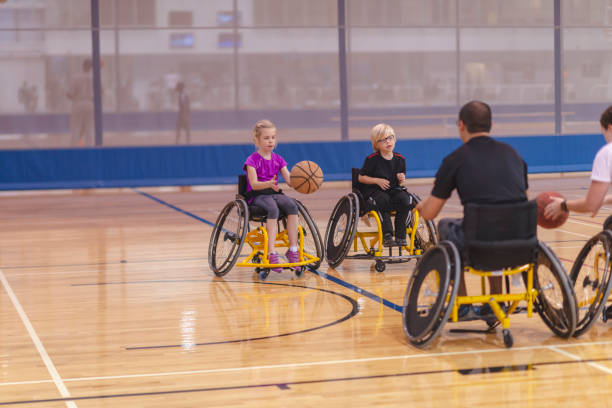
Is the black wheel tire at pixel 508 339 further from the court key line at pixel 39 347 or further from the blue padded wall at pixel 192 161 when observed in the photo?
the blue padded wall at pixel 192 161

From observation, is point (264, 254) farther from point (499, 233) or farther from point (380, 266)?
point (499, 233)

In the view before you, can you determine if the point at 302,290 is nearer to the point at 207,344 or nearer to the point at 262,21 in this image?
the point at 207,344

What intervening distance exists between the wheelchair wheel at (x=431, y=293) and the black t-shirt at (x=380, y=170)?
226cm

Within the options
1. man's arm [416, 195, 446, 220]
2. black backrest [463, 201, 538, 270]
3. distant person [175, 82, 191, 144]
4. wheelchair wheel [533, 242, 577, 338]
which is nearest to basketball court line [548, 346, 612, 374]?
wheelchair wheel [533, 242, 577, 338]

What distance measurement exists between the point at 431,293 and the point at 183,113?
37.2 feet

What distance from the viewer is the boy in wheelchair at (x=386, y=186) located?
22.1ft

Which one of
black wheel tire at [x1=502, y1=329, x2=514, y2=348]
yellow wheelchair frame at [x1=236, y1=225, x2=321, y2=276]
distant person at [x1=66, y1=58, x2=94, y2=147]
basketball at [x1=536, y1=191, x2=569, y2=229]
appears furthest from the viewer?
distant person at [x1=66, y1=58, x2=94, y2=147]

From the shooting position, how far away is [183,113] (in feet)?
50.2

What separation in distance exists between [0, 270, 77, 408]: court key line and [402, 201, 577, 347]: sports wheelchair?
1566mm

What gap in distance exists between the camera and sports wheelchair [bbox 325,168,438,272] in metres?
6.54

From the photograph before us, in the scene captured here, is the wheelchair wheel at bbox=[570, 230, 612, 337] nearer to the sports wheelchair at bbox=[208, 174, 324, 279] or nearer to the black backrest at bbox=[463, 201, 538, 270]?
the black backrest at bbox=[463, 201, 538, 270]

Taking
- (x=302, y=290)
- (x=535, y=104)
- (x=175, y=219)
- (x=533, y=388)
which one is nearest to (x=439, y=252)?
(x=533, y=388)

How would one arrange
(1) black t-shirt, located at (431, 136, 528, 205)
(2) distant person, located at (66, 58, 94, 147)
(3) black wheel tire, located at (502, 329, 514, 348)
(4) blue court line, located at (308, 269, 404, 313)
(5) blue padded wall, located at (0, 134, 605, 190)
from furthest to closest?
(2) distant person, located at (66, 58, 94, 147)
(5) blue padded wall, located at (0, 134, 605, 190)
(4) blue court line, located at (308, 269, 404, 313)
(3) black wheel tire, located at (502, 329, 514, 348)
(1) black t-shirt, located at (431, 136, 528, 205)

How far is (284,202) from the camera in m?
6.48
